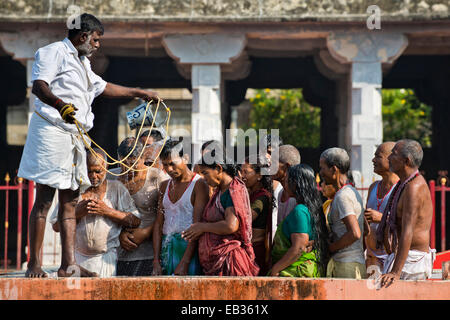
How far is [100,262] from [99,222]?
287 millimetres

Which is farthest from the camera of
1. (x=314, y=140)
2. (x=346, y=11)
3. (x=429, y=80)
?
(x=314, y=140)

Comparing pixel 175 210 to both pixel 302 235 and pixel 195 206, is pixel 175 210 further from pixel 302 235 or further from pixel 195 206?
pixel 302 235

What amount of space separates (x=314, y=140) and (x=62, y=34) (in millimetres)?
10247

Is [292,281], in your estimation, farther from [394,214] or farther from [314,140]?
[314,140]

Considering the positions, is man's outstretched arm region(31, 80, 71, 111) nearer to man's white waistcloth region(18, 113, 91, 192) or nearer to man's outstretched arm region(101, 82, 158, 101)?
man's white waistcloth region(18, 113, 91, 192)

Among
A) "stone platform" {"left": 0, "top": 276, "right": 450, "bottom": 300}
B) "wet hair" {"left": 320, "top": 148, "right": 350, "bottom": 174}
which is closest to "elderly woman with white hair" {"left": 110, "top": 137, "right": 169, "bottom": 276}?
"stone platform" {"left": 0, "top": 276, "right": 450, "bottom": 300}

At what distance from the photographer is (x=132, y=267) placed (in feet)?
18.7

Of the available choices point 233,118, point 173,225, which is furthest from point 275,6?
point 233,118

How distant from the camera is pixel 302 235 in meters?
4.96

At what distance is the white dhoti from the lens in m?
5.46

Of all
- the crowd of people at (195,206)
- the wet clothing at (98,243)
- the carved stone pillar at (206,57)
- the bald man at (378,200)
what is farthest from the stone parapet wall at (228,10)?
the wet clothing at (98,243)

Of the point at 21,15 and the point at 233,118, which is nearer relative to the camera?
the point at 21,15

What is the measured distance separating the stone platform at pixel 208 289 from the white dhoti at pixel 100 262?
818mm
